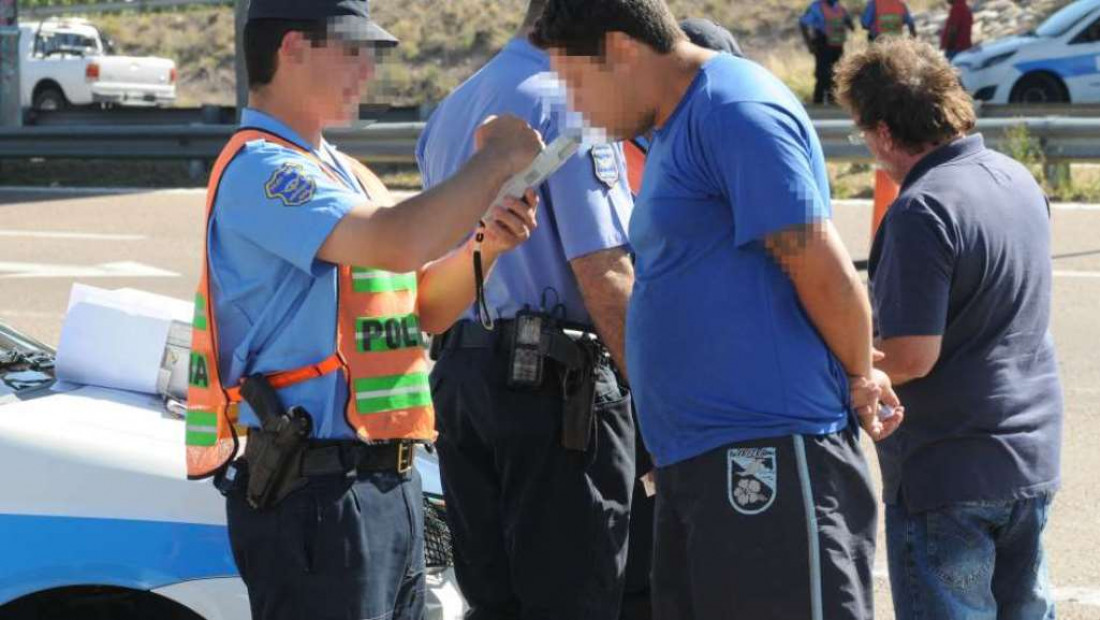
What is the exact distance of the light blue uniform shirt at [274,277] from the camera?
9.02 feet

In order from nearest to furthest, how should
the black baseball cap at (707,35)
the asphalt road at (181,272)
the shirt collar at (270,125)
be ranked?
the shirt collar at (270,125) < the black baseball cap at (707,35) < the asphalt road at (181,272)

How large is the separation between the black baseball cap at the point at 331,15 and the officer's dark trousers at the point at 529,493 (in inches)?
42.3

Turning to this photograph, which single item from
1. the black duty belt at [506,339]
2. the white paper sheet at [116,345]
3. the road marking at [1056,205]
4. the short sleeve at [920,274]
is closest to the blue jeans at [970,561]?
the short sleeve at [920,274]

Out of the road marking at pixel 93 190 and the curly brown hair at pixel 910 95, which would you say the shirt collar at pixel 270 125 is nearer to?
the curly brown hair at pixel 910 95

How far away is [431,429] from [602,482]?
0.83 m

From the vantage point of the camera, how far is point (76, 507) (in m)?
3.38

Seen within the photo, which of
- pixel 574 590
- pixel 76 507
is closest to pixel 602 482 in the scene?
pixel 574 590

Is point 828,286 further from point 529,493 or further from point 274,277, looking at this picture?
point 529,493

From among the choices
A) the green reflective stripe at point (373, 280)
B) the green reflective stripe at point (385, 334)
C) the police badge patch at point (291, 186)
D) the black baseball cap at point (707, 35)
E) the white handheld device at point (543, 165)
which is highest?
the black baseball cap at point (707, 35)

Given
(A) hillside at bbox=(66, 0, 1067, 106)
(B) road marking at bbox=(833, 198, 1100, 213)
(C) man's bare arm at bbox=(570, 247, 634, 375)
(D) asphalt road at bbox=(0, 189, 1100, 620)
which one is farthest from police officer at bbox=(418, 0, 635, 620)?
(A) hillside at bbox=(66, 0, 1067, 106)

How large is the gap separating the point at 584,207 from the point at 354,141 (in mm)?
11536

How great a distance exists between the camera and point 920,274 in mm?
3346

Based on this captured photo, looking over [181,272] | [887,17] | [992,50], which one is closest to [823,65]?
[887,17]

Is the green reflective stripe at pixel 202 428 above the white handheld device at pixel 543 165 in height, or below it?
below
